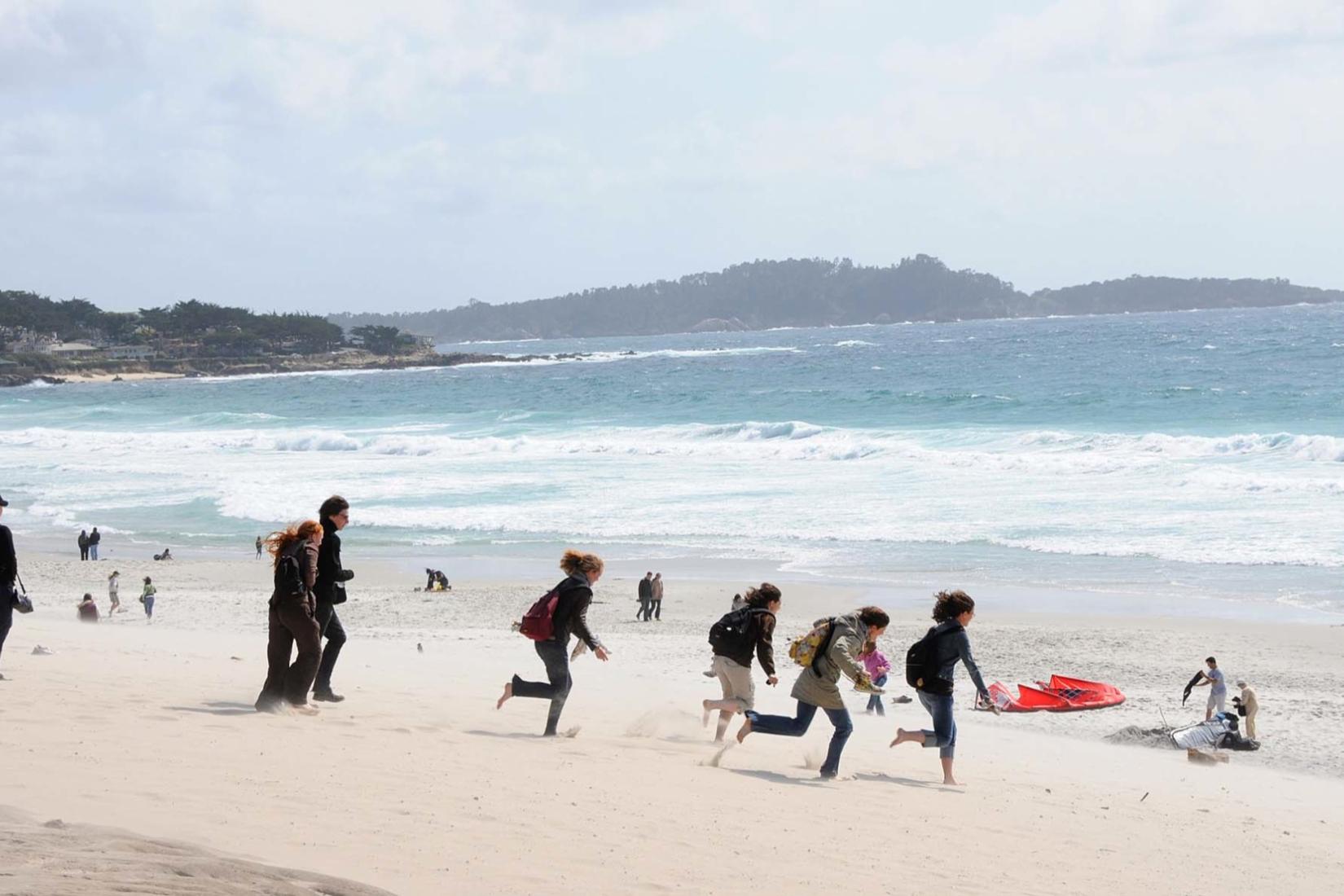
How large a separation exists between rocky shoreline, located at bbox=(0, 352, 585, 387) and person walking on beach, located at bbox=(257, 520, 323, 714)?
117262 mm

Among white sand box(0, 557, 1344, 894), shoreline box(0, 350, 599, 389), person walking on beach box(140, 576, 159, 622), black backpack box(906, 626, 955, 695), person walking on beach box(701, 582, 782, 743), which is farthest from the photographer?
shoreline box(0, 350, 599, 389)

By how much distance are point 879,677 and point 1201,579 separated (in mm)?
10281

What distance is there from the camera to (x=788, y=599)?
20078mm

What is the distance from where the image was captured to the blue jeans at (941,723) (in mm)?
8273

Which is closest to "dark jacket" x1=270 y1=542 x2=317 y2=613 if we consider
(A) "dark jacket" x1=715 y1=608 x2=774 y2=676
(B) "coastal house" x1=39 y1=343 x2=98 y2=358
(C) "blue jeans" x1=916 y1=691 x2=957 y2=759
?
(A) "dark jacket" x1=715 y1=608 x2=774 y2=676

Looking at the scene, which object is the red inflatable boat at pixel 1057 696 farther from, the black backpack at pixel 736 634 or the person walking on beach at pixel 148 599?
the person walking on beach at pixel 148 599

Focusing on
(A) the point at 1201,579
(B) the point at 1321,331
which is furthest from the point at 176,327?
(A) the point at 1201,579

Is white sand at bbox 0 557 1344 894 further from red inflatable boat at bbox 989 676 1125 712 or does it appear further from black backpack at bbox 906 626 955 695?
black backpack at bbox 906 626 955 695

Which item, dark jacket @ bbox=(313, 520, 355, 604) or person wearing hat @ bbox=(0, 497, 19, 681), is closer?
dark jacket @ bbox=(313, 520, 355, 604)

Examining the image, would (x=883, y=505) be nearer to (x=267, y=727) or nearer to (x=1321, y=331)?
(x=267, y=727)

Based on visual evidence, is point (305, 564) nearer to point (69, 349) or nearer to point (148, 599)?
point (148, 599)

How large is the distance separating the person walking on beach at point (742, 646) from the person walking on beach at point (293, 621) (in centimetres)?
264

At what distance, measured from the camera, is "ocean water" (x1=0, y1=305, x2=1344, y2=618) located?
23406 millimetres

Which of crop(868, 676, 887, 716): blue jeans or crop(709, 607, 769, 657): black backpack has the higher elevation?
crop(709, 607, 769, 657): black backpack
